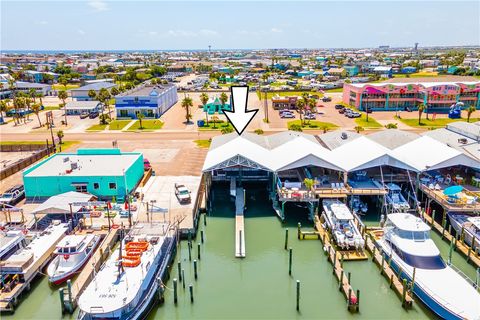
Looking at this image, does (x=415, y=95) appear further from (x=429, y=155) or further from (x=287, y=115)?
(x=429, y=155)

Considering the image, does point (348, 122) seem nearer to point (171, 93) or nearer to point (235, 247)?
point (171, 93)

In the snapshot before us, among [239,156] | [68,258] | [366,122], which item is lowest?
[68,258]

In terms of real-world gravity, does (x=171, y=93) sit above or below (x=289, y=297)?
above

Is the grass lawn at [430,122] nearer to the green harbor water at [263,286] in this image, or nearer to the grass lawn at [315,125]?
the grass lawn at [315,125]

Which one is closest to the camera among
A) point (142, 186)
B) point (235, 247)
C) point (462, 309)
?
point (462, 309)

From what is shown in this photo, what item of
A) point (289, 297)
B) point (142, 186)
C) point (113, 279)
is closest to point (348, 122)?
point (142, 186)

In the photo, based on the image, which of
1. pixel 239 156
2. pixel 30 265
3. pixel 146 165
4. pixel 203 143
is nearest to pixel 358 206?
pixel 239 156

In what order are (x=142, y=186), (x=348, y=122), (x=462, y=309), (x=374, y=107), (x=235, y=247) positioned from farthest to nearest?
(x=374, y=107), (x=348, y=122), (x=142, y=186), (x=235, y=247), (x=462, y=309)
